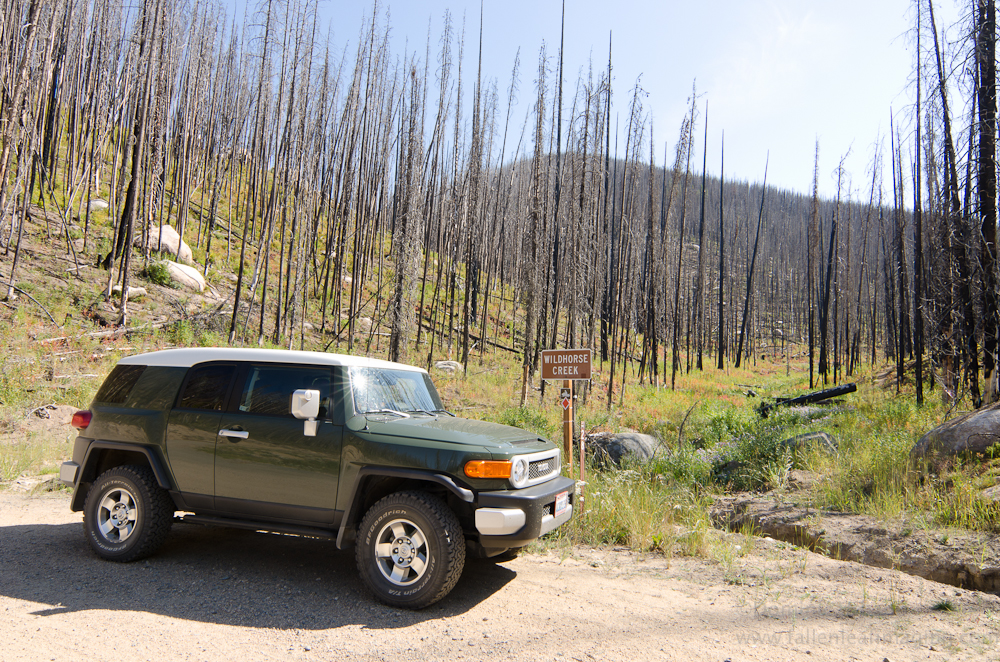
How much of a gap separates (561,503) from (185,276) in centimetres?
1714

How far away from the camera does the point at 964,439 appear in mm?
7344

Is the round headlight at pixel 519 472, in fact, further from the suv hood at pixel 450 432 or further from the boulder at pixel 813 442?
the boulder at pixel 813 442

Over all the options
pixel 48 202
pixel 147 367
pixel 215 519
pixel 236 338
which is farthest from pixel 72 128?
pixel 215 519

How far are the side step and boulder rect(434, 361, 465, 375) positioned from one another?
1343cm

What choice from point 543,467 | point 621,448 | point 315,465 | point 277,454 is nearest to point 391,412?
point 315,465

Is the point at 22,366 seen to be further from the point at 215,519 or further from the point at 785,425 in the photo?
the point at 785,425

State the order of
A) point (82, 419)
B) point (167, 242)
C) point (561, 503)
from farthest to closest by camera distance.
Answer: point (167, 242) → point (82, 419) → point (561, 503)

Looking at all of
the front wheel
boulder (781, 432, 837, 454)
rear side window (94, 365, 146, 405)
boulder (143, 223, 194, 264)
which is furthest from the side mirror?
boulder (143, 223, 194, 264)

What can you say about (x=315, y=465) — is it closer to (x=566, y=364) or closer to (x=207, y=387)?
(x=207, y=387)

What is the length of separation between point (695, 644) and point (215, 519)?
382cm

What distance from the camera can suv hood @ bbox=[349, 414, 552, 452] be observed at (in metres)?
4.06

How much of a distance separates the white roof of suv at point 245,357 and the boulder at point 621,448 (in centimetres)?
613

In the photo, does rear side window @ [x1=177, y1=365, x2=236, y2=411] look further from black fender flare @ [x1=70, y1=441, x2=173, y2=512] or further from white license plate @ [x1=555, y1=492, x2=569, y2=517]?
white license plate @ [x1=555, y1=492, x2=569, y2=517]

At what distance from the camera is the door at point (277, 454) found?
4.15 m
